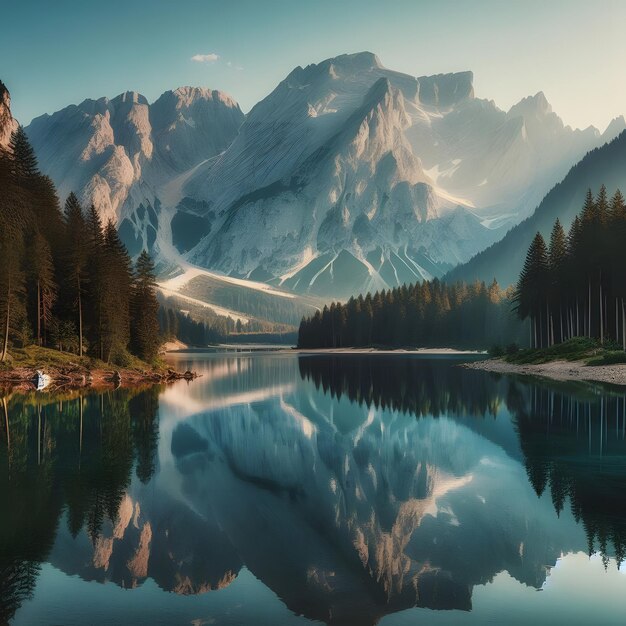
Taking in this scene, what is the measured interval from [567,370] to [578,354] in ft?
21.6

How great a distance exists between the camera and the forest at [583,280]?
86.4 meters

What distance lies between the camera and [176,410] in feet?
171

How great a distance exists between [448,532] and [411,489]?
5.23 metres

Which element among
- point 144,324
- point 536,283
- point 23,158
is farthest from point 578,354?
point 23,158

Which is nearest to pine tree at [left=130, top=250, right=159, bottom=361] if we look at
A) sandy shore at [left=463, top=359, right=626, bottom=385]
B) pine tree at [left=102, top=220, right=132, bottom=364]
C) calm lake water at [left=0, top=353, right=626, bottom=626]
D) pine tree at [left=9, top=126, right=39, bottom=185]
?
pine tree at [left=102, top=220, right=132, bottom=364]

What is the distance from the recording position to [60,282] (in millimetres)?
81250

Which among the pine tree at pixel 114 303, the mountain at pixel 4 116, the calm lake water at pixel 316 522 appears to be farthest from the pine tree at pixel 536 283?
the mountain at pixel 4 116

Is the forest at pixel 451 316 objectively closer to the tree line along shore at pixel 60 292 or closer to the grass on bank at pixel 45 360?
the tree line along shore at pixel 60 292

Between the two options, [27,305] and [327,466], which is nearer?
[327,466]

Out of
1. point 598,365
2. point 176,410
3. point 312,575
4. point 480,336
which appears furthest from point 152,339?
Answer: point 480,336

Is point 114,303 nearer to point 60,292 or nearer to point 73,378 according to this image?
point 60,292

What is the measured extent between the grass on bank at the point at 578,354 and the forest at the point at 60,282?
57.0 m

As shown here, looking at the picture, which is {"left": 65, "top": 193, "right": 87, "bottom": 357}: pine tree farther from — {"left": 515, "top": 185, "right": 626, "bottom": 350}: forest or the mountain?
{"left": 515, "top": 185, "right": 626, "bottom": 350}: forest

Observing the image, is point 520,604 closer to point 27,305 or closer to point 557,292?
point 27,305
